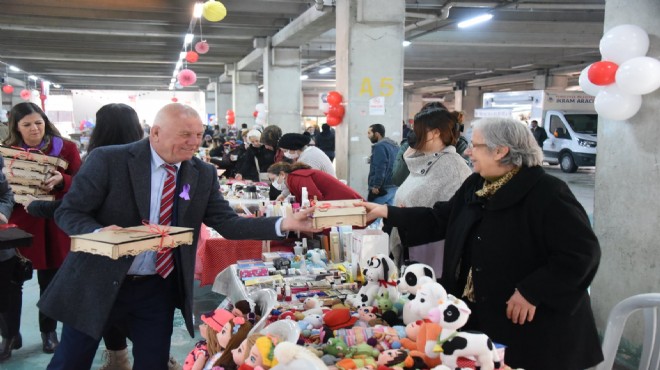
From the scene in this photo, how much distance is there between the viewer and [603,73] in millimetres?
3930

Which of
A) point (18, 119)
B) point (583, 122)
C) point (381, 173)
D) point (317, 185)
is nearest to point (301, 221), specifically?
point (317, 185)

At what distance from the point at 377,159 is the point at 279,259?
3.61 meters

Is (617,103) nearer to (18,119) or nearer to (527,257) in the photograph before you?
(527,257)

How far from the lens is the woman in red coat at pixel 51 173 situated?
373 centimetres

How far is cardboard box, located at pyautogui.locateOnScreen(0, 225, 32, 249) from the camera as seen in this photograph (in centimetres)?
269

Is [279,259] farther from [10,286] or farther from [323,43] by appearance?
[323,43]

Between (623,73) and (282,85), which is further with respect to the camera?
(282,85)

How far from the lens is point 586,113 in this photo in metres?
17.1

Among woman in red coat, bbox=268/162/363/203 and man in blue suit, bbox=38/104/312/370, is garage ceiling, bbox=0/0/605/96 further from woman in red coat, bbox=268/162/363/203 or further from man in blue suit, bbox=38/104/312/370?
man in blue suit, bbox=38/104/312/370

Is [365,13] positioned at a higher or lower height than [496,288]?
higher

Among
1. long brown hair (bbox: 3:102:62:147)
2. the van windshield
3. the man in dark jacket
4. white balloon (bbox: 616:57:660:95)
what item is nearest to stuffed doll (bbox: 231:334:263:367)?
long brown hair (bbox: 3:102:62:147)

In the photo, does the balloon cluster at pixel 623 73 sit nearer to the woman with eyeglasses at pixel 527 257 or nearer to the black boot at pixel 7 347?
the woman with eyeglasses at pixel 527 257

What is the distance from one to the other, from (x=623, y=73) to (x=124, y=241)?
3452mm

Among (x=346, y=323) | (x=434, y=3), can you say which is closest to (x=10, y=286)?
(x=346, y=323)
